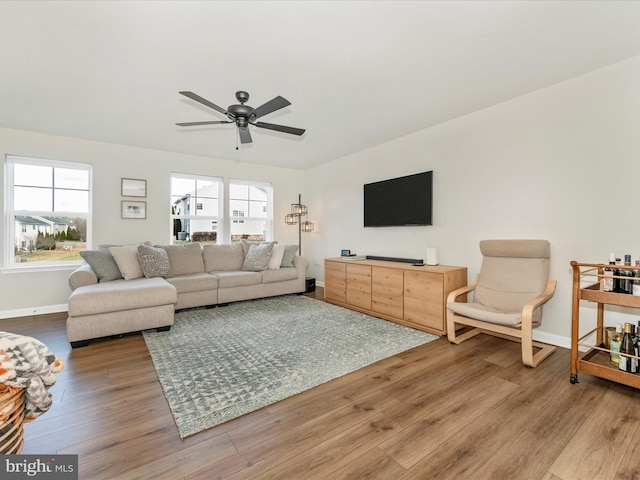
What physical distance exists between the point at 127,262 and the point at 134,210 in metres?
1.27

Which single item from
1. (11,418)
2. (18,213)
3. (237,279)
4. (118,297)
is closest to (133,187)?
(18,213)

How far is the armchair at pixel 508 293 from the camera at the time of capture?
2.56m

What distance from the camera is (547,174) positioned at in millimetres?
2902

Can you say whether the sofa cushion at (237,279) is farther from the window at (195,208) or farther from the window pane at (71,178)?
the window pane at (71,178)

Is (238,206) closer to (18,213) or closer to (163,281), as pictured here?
(163,281)

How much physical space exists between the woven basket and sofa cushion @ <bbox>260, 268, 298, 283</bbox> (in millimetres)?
3801

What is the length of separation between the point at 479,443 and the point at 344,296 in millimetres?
2910

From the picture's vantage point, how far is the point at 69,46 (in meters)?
2.22

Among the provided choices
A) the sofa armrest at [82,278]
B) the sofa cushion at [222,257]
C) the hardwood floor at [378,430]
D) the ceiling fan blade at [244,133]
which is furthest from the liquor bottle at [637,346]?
the sofa armrest at [82,278]

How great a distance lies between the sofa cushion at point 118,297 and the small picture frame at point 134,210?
1664mm

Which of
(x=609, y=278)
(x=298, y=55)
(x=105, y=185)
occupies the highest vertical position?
(x=298, y=55)

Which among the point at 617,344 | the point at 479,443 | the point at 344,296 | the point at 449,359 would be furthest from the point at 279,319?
the point at 617,344

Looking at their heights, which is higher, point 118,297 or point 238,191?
point 238,191

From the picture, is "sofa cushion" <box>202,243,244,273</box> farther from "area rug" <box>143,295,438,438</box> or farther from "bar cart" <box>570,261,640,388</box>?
"bar cart" <box>570,261,640,388</box>
